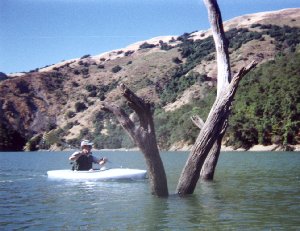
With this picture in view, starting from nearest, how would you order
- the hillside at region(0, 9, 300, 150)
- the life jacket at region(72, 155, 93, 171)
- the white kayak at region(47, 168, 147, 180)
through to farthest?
the white kayak at region(47, 168, 147, 180)
the life jacket at region(72, 155, 93, 171)
the hillside at region(0, 9, 300, 150)

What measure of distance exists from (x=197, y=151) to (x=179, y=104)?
75.0 meters

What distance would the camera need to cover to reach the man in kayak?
2270 centimetres

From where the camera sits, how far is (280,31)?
4200 inches

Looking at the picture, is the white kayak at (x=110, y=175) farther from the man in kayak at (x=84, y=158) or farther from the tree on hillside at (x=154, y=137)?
the tree on hillside at (x=154, y=137)

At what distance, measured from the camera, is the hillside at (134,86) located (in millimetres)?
89312

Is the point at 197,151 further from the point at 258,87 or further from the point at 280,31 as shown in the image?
the point at 280,31

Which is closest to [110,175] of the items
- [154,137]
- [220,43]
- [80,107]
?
[220,43]

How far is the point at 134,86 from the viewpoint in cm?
10475

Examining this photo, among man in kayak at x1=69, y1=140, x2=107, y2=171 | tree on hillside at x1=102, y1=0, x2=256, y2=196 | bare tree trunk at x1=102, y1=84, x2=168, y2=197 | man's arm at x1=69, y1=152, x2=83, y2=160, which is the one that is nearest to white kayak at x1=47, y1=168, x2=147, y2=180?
man in kayak at x1=69, y1=140, x2=107, y2=171

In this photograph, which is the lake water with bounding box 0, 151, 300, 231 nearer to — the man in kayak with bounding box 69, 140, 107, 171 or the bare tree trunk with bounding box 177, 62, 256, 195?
the bare tree trunk with bounding box 177, 62, 256, 195

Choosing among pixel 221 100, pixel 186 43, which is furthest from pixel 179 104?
pixel 221 100

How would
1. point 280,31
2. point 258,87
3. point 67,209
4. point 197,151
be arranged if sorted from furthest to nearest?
point 280,31
point 258,87
point 197,151
point 67,209

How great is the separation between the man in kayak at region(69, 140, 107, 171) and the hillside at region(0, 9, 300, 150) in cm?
4930

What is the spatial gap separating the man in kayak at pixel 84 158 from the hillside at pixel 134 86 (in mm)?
49303
